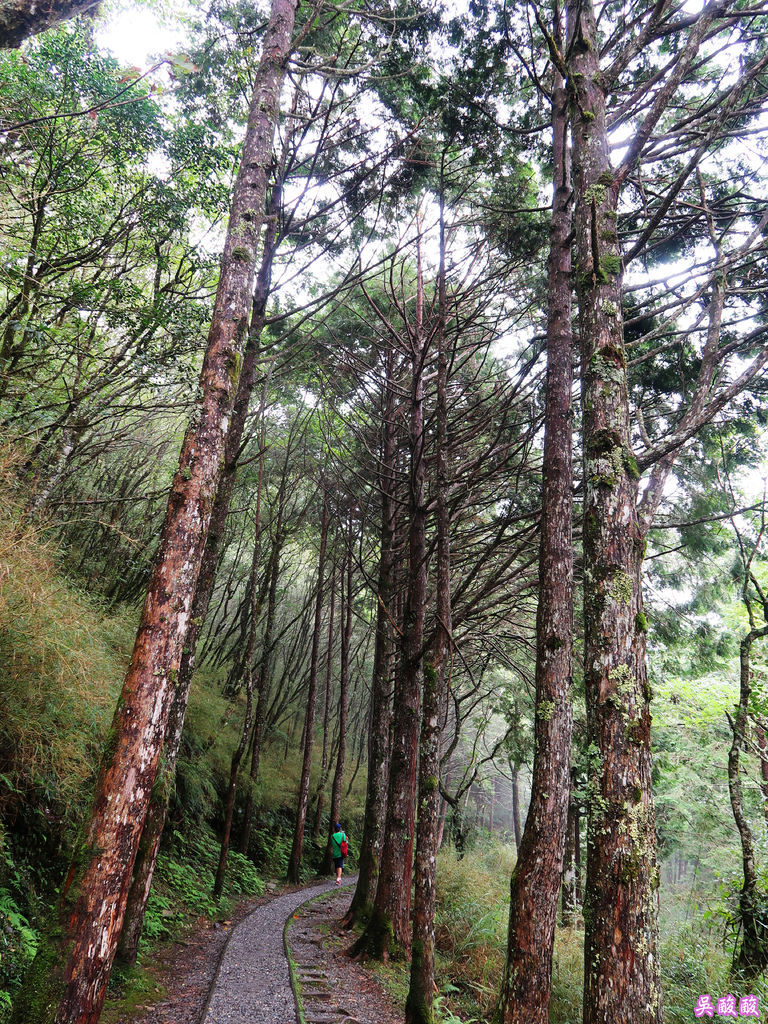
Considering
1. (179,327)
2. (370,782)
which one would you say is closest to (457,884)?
(370,782)

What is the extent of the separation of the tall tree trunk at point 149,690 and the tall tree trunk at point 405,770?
9.47ft

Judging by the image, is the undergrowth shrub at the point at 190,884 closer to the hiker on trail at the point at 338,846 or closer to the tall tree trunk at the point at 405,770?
the hiker on trail at the point at 338,846

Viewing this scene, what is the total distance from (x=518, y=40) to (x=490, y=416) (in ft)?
16.2

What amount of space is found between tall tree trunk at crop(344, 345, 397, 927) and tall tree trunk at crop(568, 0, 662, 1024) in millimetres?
5142

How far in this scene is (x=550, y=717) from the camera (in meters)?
4.38

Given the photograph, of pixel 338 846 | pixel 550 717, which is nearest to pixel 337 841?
pixel 338 846

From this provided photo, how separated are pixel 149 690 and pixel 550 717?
10.5 ft

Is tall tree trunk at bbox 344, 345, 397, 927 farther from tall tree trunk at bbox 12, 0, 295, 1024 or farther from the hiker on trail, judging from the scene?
tall tree trunk at bbox 12, 0, 295, 1024

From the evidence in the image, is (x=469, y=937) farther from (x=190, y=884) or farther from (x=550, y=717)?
(x=550, y=717)

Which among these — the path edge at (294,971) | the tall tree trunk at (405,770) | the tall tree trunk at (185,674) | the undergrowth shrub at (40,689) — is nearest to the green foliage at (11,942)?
the undergrowth shrub at (40,689)

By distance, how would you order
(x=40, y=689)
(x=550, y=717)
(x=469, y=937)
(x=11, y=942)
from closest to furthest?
1. (x=11, y=942)
2. (x=550, y=717)
3. (x=40, y=689)
4. (x=469, y=937)

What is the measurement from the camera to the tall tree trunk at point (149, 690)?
2.98 meters

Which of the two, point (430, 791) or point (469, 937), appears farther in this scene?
point (469, 937)

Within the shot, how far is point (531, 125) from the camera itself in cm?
738
